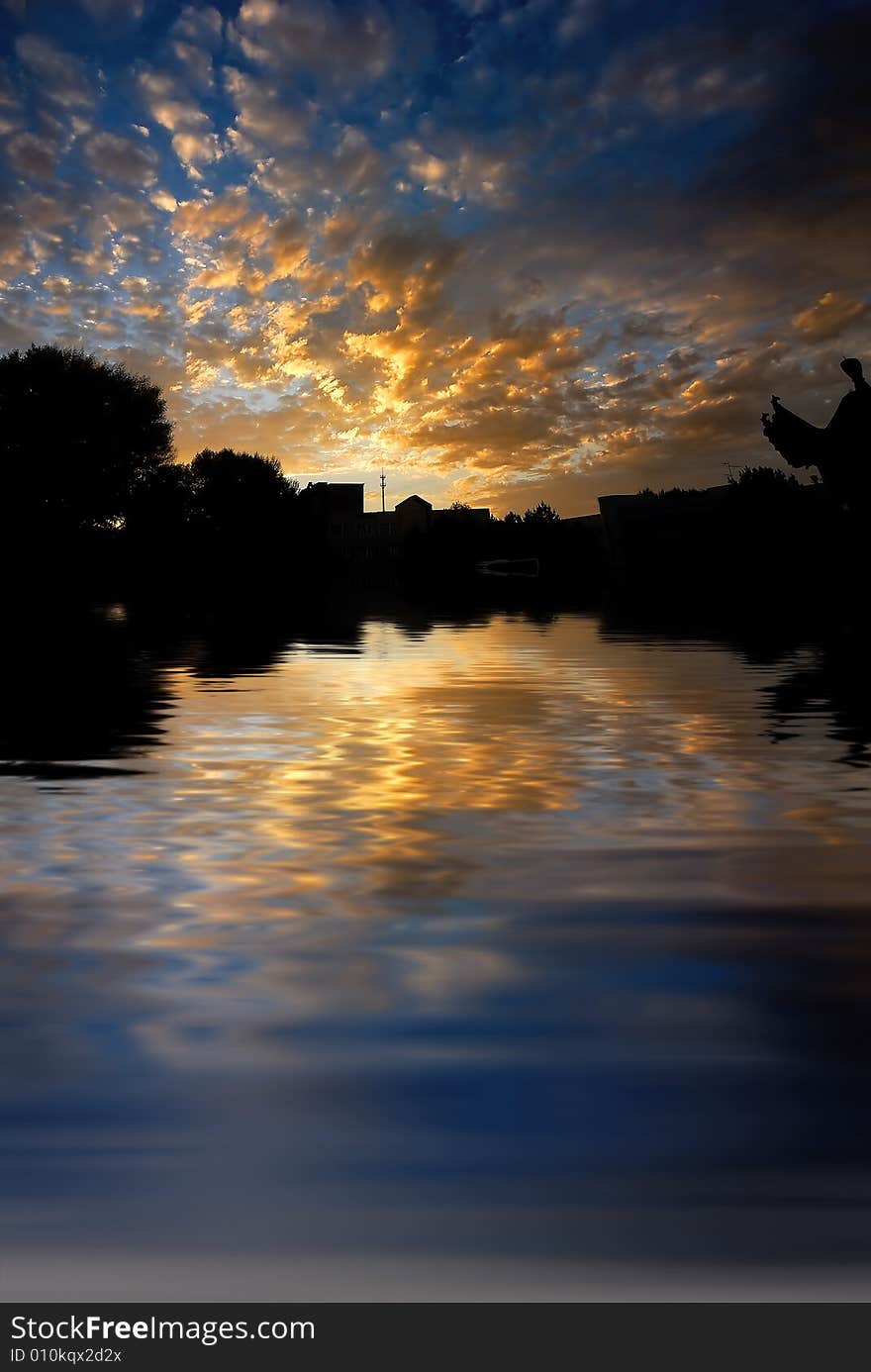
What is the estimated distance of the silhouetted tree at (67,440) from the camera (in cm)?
5591

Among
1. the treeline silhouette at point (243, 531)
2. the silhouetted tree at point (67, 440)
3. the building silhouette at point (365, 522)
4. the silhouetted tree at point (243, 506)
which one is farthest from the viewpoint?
the building silhouette at point (365, 522)

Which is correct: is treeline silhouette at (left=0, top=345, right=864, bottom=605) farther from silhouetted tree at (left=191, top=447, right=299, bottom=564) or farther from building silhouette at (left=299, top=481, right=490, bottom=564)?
building silhouette at (left=299, top=481, right=490, bottom=564)

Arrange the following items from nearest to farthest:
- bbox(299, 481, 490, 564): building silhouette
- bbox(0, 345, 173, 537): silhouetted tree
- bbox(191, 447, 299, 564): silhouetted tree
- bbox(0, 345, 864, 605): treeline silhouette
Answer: bbox(0, 345, 864, 605): treeline silhouette → bbox(0, 345, 173, 537): silhouetted tree → bbox(191, 447, 299, 564): silhouetted tree → bbox(299, 481, 490, 564): building silhouette

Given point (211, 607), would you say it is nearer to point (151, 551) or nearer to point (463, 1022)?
point (151, 551)

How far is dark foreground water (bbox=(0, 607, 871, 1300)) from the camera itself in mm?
2219

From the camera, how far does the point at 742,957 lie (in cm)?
373

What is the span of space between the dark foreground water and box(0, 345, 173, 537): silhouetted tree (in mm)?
51512

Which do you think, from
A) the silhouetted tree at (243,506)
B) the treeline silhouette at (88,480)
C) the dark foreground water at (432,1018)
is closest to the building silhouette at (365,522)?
the silhouetted tree at (243,506)

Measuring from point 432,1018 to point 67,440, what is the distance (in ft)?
187

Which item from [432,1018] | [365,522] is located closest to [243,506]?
[365,522]

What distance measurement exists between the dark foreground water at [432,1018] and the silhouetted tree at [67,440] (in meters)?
51.5

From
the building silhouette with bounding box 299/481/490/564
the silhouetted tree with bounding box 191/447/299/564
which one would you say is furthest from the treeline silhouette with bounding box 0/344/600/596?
the building silhouette with bounding box 299/481/490/564

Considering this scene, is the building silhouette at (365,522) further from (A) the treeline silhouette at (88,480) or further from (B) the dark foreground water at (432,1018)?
(B) the dark foreground water at (432,1018)

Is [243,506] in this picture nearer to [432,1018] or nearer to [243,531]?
[243,531]
